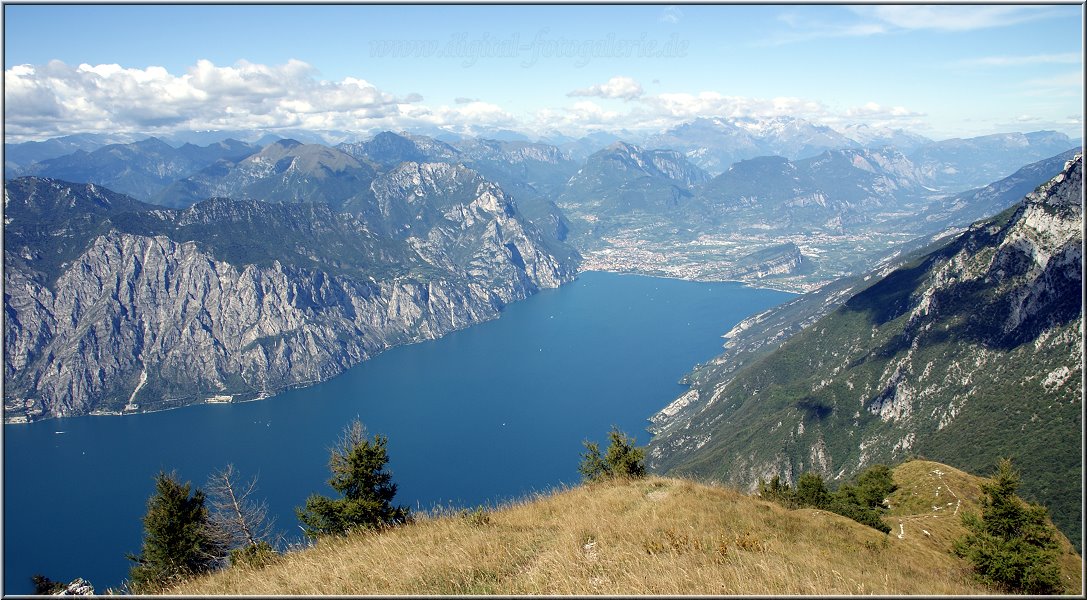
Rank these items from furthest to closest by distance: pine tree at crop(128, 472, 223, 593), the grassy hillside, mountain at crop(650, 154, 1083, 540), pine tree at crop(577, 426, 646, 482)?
mountain at crop(650, 154, 1083, 540) → pine tree at crop(577, 426, 646, 482) → pine tree at crop(128, 472, 223, 593) → the grassy hillside

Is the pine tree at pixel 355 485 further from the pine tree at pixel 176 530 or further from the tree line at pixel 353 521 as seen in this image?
the pine tree at pixel 176 530

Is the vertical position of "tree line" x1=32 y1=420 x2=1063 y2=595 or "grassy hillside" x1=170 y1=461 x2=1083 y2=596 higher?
"grassy hillside" x1=170 y1=461 x2=1083 y2=596

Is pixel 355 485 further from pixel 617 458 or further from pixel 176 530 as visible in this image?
pixel 617 458

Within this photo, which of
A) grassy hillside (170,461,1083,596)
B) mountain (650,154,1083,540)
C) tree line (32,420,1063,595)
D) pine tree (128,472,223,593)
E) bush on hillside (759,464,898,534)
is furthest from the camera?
mountain (650,154,1083,540)

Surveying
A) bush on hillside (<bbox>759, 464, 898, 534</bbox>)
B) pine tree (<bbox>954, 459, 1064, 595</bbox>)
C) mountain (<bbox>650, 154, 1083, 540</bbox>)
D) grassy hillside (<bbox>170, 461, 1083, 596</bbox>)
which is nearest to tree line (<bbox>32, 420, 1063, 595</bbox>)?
pine tree (<bbox>954, 459, 1064, 595</bbox>)

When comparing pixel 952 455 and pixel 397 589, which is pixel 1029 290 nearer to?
pixel 952 455

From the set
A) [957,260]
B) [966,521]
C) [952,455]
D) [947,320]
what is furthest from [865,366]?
[966,521]

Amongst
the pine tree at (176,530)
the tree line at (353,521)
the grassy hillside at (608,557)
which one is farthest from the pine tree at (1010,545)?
the pine tree at (176,530)

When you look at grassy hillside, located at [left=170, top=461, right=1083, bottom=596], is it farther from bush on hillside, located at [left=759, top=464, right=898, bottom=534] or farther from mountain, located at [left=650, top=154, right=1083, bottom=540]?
mountain, located at [left=650, top=154, right=1083, bottom=540]

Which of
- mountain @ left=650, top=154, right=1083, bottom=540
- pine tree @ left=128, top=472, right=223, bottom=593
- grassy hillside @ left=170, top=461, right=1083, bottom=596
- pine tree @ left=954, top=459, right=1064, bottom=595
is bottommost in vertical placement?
mountain @ left=650, top=154, right=1083, bottom=540
